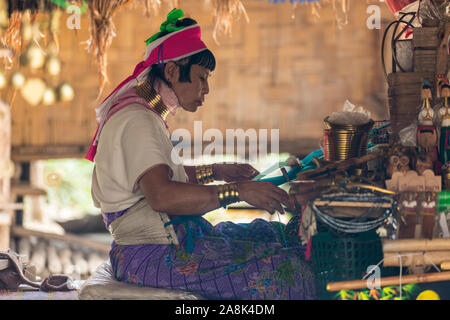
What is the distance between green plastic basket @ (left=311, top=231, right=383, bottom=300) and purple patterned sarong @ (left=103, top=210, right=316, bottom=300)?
0.26 ft

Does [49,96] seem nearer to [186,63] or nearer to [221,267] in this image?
[186,63]

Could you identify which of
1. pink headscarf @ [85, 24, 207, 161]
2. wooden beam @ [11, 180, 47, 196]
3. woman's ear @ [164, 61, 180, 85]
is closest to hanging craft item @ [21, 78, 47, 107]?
wooden beam @ [11, 180, 47, 196]

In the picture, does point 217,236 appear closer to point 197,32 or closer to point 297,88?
point 197,32

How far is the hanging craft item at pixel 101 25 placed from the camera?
3.83 m

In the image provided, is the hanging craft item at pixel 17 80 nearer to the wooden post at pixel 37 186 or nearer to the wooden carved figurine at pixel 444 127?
the wooden post at pixel 37 186

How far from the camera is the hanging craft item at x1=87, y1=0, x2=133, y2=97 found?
3830 mm

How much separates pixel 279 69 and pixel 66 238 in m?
2.96

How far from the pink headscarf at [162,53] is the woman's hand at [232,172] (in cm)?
55

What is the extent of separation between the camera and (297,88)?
5.75 m

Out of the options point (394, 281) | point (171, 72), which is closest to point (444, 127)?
point (394, 281)

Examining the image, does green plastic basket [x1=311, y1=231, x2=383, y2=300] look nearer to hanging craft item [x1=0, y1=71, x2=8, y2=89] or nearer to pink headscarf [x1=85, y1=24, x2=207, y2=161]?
pink headscarf [x1=85, y1=24, x2=207, y2=161]

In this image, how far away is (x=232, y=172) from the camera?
10.2 feet

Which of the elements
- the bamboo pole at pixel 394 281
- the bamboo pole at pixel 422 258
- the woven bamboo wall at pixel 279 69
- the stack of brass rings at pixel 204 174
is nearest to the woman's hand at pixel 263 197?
the bamboo pole at pixel 394 281
